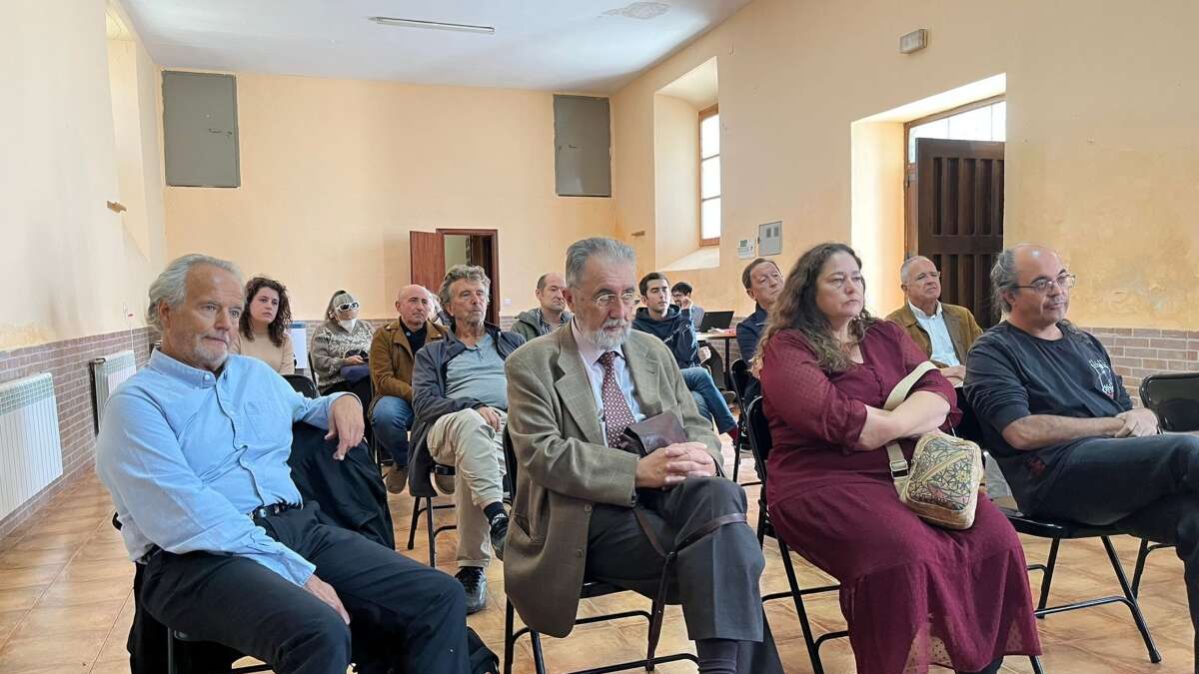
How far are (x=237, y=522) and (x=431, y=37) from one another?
26.7 ft

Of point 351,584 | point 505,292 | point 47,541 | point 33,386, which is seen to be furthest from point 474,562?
point 505,292

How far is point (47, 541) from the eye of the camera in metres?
3.92

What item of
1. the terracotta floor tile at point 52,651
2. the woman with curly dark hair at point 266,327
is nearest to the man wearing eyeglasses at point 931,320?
the woman with curly dark hair at point 266,327

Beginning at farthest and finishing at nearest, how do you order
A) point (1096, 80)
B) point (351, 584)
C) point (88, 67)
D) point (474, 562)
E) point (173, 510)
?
1. point (88, 67)
2. point (1096, 80)
3. point (474, 562)
4. point (351, 584)
5. point (173, 510)

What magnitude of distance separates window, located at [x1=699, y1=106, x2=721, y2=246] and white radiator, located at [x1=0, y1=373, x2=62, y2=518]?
7.29 m

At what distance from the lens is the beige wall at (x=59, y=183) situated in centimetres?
418

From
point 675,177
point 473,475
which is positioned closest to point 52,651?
point 473,475

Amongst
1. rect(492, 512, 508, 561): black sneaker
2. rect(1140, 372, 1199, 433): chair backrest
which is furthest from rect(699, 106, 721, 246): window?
rect(492, 512, 508, 561): black sneaker

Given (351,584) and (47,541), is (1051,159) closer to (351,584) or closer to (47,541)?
(351,584)

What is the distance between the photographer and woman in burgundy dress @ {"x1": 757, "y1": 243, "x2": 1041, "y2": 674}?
1850mm

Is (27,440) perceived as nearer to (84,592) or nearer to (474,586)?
(84,592)

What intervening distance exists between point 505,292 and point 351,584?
30.6 ft

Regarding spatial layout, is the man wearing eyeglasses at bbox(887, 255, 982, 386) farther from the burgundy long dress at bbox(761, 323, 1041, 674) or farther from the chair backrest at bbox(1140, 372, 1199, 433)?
the burgundy long dress at bbox(761, 323, 1041, 674)

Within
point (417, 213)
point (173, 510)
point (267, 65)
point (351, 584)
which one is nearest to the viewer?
point (173, 510)
